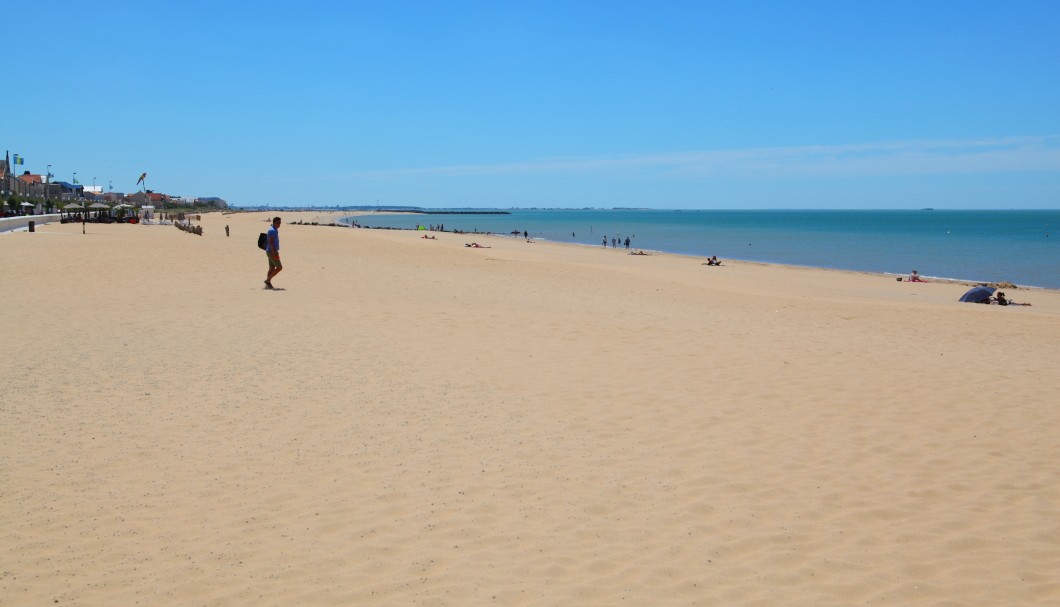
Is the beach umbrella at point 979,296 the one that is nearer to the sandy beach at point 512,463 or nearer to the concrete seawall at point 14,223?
the sandy beach at point 512,463

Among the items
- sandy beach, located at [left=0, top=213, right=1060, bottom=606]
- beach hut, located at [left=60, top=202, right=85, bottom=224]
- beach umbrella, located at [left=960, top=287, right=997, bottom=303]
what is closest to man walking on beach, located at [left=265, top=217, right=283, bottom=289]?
sandy beach, located at [left=0, top=213, right=1060, bottom=606]

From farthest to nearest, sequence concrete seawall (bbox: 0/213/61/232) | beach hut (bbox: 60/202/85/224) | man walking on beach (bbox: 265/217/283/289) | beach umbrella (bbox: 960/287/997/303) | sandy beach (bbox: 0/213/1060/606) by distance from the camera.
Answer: beach hut (bbox: 60/202/85/224) → concrete seawall (bbox: 0/213/61/232) → beach umbrella (bbox: 960/287/997/303) → man walking on beach (bbox: 265/217/283/289) → sandy beach (bbox: 0/213/1060/606)

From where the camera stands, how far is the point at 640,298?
19.5 m

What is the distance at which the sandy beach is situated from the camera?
4672 millimetres

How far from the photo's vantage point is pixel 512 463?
259 inches

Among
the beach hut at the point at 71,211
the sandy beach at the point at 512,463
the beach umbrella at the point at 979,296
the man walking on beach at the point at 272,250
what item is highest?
the beach hut at the point at 71,211

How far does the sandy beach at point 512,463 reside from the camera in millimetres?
4672

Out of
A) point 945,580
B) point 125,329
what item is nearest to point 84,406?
point 125,329

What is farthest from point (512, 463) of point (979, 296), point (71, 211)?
point (71, 211)

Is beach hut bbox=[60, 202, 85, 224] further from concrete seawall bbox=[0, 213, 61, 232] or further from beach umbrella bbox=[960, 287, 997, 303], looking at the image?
beach umbrella bbox=[960, 287, 997, 303]

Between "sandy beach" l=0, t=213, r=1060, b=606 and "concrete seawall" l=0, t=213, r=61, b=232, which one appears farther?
"concrete seawall" l=0, t=213, r=61, b=232

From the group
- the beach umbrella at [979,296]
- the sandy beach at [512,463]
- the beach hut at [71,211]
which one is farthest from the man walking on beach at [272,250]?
the beach hut at [71,211]

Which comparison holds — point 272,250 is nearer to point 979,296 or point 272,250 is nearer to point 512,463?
point 512,463

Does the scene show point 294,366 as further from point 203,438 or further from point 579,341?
point 579,341
